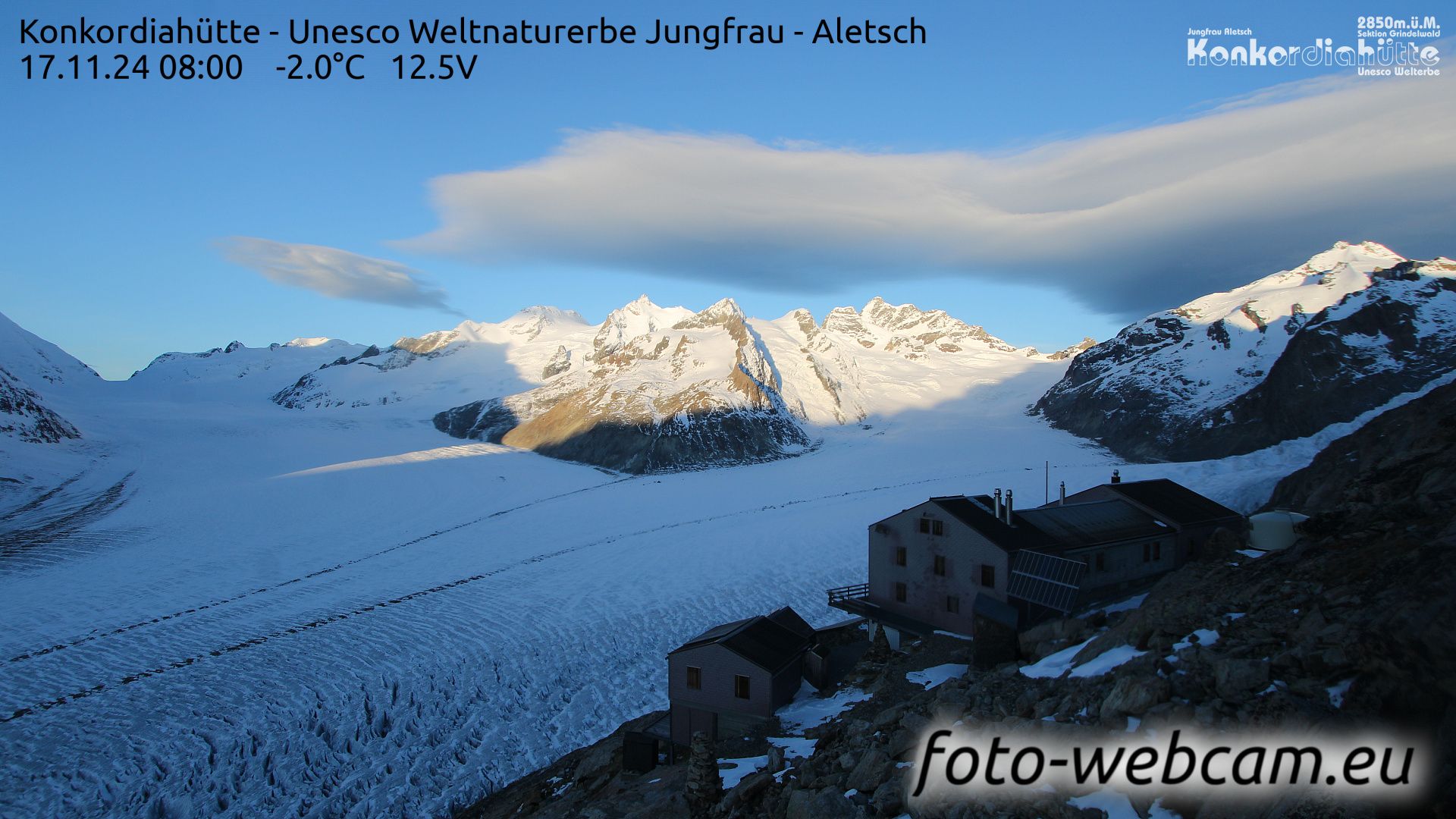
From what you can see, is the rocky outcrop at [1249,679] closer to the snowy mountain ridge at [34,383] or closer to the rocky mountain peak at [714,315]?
the snowy mountain ridge at [34,383]

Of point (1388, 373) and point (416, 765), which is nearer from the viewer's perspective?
point (416, 765)

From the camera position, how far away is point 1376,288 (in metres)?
78.8

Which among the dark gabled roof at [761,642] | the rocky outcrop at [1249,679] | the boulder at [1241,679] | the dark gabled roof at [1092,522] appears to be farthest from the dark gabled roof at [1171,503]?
the boulder at [1241,679]

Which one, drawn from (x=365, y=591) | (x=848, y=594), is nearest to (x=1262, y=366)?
(x=848, y=594)

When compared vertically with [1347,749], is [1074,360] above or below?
above

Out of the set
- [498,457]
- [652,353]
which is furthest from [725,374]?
[498,457]

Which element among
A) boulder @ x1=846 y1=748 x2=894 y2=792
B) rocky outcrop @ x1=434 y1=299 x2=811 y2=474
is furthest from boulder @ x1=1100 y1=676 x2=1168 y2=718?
rocky outcrop @ x1=434 y1=299 x2=811 y2=474

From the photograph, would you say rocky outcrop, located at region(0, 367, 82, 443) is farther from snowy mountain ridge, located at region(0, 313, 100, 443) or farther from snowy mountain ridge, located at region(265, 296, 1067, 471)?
snowy mountain ridge, located at region(265, 296, 1067, 471)

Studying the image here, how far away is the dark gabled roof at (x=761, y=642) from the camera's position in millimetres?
Answer: 18688

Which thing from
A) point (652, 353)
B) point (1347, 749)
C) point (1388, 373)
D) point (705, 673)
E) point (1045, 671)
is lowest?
point (705, 673)

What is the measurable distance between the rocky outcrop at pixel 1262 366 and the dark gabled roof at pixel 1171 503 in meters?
50.7

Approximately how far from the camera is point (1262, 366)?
8331 cm

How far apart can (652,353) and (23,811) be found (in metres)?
101

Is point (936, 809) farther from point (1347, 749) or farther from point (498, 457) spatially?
point (498, 457)
